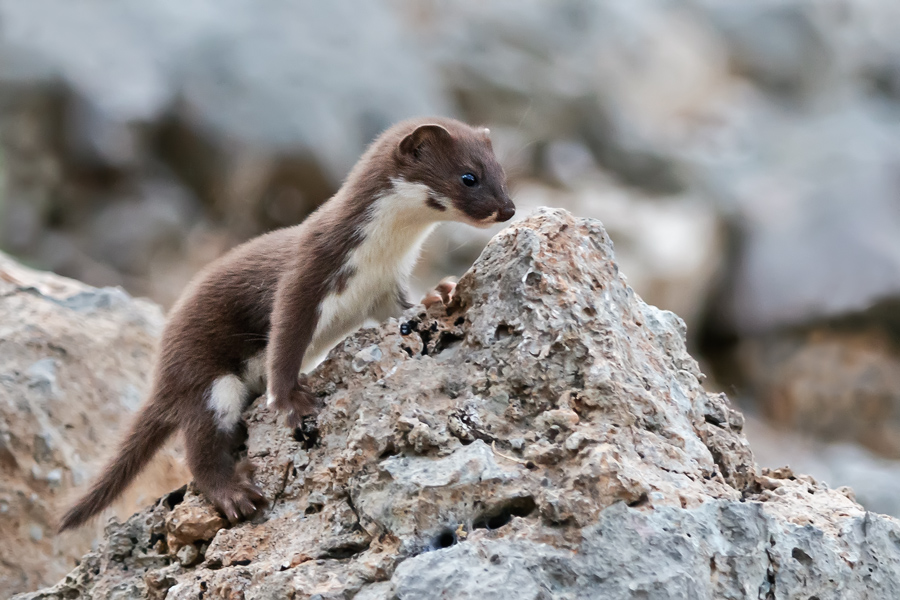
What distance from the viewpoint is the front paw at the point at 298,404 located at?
3.39 meters

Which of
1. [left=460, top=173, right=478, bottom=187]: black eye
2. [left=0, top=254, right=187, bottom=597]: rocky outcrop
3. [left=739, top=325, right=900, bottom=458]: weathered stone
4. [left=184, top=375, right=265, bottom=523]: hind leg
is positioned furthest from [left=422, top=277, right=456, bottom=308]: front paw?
[left=739, top=325, right=900, bottom=458]: weathered stone

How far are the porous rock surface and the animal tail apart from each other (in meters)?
0.50

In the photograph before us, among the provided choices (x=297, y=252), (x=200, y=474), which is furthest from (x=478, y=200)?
(x=200, y=474)

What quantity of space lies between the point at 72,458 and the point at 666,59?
16708mm

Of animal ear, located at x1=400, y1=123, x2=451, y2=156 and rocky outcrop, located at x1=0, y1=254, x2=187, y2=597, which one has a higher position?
animal ear, located at x1=400, y1=123, x2=451, y2=156

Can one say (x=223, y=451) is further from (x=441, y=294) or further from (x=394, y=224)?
(x=394, y=224)

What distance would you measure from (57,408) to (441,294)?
2.27 meters

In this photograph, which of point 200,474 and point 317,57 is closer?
point 200,474

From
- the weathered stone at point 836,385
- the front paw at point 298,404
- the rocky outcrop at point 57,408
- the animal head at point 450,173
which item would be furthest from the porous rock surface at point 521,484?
the weathered stone at point 836,385

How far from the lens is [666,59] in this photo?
1916cm

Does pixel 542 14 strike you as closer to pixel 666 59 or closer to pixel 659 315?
pixel 666 59

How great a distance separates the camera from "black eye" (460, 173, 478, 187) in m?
4.07

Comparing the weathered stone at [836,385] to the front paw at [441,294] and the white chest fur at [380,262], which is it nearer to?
the white chest fur at [380,262]

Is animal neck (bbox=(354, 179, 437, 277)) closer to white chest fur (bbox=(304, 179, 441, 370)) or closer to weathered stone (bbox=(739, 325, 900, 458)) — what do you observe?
white chest fur (bbox=(304, 179, 441, 370))
